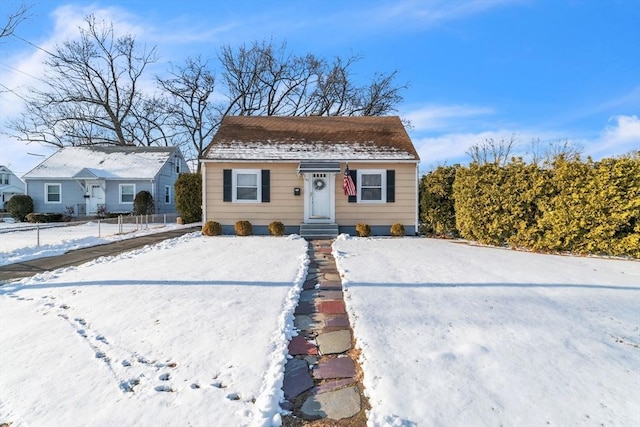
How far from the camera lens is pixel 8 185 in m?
41.3

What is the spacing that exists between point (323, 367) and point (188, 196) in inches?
619

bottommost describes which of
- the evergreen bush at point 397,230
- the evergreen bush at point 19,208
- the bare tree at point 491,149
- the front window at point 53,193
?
the evergreen bush at point 397,230

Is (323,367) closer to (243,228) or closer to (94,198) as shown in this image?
(243,228)

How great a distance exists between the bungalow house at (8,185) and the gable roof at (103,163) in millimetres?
23427

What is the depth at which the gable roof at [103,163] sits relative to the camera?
21.4 m

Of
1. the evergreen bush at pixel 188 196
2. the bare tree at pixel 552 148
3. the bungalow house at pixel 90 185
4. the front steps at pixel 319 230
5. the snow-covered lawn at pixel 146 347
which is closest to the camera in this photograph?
the snow-covered lawn at pixel 146 347

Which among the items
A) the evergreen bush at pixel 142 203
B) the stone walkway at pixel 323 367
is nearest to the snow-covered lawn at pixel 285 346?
the stone walkway at pixel 323 367

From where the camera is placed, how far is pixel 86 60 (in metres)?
27.7

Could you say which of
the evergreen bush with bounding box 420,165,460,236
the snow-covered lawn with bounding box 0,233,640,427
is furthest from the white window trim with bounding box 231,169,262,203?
the snow-covered lawn with bounding box 0,233,640,427

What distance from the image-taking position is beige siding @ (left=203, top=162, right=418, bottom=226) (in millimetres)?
12430

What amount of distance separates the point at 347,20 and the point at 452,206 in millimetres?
7151

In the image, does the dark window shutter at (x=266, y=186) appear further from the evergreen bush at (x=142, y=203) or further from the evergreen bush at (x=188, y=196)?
the evergreen bush at (x=142, y=203)

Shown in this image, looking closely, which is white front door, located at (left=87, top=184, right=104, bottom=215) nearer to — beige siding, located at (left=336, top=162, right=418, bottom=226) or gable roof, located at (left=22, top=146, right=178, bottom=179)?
gable roof, located at (left=22, top=146, right=178, bottom=179)

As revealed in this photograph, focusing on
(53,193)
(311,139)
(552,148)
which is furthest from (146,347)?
(552,148)
